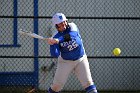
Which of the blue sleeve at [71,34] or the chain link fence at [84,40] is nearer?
the blue sleeve at [71,34]

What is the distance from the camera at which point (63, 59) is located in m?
6.73

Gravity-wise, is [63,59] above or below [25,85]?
above

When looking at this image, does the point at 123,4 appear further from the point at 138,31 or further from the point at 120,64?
the point at 120,64

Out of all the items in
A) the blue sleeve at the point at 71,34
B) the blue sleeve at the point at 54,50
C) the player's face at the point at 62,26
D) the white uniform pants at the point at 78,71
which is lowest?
the white uniform pants at the point at 78,71

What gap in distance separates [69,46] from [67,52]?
11 cm

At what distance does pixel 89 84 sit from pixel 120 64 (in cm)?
332

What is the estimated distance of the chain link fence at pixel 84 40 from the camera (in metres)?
9.52

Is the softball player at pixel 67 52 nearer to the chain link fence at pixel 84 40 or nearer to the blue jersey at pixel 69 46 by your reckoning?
the blue jersey at pixel 69 46

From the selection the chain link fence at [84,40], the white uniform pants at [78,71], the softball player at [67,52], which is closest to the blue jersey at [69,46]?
the softball player at [67,52]

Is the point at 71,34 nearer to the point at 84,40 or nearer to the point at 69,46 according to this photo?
the point at 69,46

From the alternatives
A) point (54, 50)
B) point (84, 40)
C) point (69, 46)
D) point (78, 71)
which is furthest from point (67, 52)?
point (84, 40)

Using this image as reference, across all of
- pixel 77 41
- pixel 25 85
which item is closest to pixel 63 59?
pixel 77 41

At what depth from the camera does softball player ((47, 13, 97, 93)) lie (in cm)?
655

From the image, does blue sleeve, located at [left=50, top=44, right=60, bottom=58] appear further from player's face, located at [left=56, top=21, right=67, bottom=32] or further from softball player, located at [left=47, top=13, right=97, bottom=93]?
player's face, located at [left=56, top=21, right=67, bottom=32]
